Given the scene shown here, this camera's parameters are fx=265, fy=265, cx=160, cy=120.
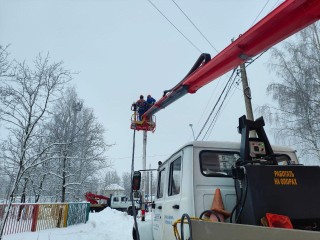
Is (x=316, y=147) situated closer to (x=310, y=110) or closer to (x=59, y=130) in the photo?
(x=310, y=110)

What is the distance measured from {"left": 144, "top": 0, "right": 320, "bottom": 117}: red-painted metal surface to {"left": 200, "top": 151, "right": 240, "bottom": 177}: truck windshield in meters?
1.73

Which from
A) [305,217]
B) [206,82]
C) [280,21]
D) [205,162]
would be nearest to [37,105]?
[206,82]

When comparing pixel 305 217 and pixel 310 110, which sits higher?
A: pixel 310 110

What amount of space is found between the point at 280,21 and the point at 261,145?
1756 millimetres

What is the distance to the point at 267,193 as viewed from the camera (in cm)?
267

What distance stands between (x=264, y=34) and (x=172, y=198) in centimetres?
277

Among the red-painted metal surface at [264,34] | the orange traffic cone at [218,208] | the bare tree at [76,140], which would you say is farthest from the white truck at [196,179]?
the bare tree at [76,140]

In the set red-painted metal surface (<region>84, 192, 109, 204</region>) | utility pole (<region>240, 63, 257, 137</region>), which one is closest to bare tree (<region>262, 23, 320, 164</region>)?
utility pole (<region>240, 63, 257, 137</region>)

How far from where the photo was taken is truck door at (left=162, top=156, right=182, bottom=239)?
3486 mm

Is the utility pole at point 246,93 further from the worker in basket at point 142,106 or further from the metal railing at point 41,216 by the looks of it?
the metal railing at point 41,216

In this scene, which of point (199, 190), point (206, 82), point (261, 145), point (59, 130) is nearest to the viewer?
point (199, 190)

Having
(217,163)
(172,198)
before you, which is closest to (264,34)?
(217,163)

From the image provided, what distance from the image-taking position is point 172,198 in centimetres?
376

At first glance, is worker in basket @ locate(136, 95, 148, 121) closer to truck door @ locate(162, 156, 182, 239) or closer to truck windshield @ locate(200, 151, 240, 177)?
truck door @ locate(162, 156, 182, 239)
